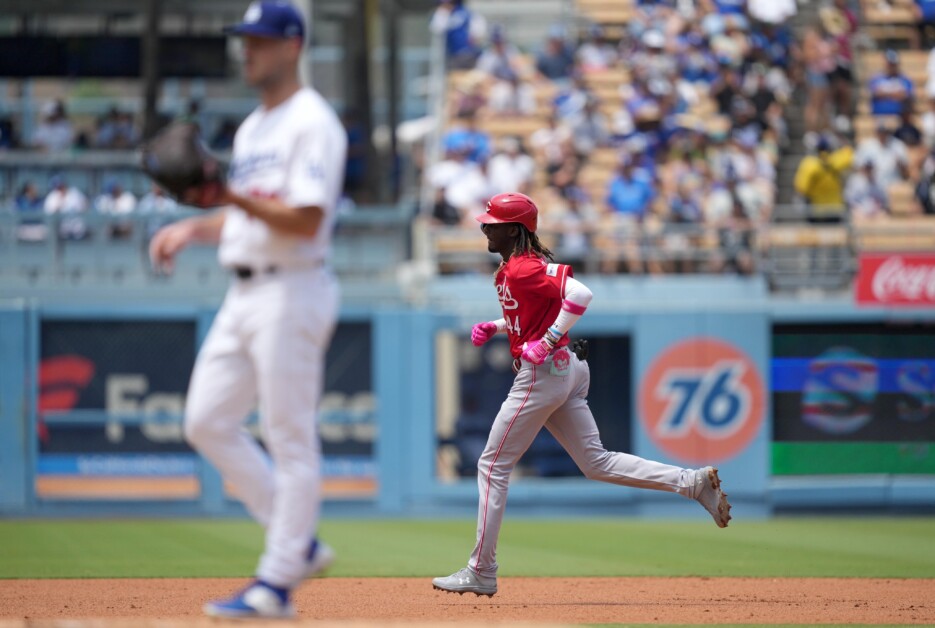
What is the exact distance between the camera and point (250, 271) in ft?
15.9

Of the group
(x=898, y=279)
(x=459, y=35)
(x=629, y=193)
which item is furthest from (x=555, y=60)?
(x=898, y=279)

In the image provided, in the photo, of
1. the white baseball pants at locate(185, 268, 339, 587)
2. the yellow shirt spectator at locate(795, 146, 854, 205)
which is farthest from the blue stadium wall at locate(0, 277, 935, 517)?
the white baseball pants at locate(185, 268, 339, 587)

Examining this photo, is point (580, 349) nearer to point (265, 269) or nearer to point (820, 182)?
point (265, 269)

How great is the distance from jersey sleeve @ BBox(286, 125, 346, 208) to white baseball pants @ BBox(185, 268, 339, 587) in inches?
10.9

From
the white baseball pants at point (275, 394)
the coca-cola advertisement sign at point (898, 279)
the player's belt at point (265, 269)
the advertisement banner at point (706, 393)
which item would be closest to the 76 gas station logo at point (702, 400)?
the advertisement banner at point (706, 393)

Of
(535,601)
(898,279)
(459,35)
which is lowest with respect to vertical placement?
(535,601)

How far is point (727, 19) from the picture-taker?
63.8 feet

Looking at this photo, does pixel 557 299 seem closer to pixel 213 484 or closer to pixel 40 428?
pixel 213 484

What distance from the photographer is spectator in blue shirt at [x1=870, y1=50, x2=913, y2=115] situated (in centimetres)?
1844

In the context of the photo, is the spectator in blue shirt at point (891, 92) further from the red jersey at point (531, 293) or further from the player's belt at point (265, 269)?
the player's belt at point (265, 269)

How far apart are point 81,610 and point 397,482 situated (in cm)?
738

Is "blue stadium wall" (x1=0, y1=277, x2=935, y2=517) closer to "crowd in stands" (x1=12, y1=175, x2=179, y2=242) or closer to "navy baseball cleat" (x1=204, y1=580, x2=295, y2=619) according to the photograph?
"crowd in stands" (x1=12, y1=175, x2=179, y2=242)

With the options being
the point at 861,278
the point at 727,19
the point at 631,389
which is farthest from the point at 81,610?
the point at 727,19

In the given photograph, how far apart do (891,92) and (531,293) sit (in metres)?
13.1
